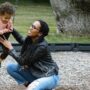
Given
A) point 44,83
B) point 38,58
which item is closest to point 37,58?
point 38,58

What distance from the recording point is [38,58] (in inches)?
208

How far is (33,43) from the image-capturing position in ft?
17.5

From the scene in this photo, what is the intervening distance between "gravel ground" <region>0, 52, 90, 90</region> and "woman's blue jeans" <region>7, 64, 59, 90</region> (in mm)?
829

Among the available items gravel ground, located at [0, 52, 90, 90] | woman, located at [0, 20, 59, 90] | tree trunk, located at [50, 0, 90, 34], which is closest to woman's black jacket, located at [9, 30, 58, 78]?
woman, located at [0, 20, 59, 90]

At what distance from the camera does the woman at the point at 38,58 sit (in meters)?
5.22

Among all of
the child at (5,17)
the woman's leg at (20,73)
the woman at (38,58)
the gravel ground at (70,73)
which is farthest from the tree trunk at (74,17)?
the child at (5,17)

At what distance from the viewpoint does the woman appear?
17.1 feet

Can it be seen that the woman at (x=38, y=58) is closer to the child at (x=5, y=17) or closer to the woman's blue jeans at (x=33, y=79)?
the woman's blue jeans at (x=33, y=79)

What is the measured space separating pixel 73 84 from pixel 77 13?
5.87 metres

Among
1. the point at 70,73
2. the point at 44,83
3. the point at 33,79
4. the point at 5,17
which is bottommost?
the point at 70,73

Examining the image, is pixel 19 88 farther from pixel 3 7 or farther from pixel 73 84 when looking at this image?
pixel 3 7

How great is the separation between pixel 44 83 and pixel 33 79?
357mm

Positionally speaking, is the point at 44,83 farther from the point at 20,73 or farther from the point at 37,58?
the point at 20,73

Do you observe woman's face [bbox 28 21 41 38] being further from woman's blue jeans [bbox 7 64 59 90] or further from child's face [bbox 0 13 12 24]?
woman's blue jeans [bbox 7 64 59 90]
